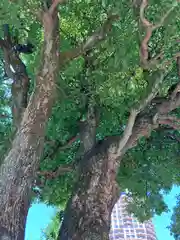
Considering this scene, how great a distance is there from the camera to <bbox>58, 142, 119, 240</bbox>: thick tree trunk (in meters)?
7.04

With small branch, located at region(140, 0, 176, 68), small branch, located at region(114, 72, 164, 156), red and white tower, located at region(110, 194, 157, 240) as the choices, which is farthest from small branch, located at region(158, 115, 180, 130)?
red and white tower, located at region(110, 194, 157, 240)

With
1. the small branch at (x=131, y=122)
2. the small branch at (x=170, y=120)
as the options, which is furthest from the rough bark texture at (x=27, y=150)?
the small branch at (x=170, y=120)

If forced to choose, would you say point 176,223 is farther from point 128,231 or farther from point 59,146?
point 128,231

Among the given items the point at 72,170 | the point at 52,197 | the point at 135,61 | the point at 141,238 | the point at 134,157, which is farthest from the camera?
the point at 141,238

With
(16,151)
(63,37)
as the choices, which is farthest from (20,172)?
(63,37)

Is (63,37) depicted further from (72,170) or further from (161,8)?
(161,8)

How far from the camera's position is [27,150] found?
7.10m

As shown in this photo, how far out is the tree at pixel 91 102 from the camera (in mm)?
6973

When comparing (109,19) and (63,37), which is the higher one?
(63,37)

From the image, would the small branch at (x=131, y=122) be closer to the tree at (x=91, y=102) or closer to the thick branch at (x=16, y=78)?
the tree at (x=91, y=102)

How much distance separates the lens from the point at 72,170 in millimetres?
9930

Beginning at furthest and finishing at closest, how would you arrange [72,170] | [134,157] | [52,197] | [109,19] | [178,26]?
[52,197], [134,157], [72,170], [109,19], [178,26]

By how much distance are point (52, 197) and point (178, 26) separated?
272 inches

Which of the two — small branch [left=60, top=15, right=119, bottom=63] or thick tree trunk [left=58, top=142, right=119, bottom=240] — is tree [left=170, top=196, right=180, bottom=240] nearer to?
thick tree trunk [left=58, top=142, right=119, bottom=240]
